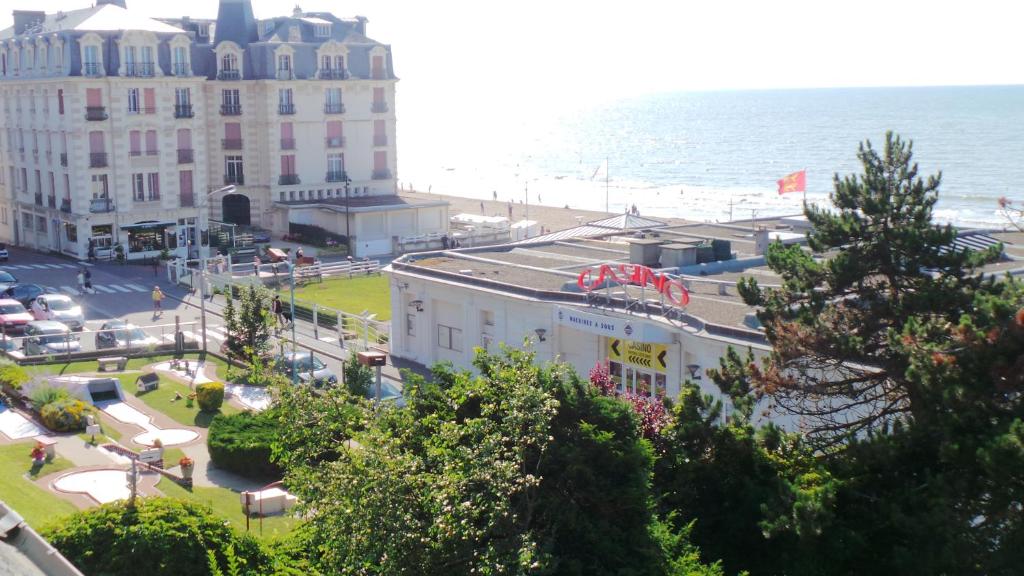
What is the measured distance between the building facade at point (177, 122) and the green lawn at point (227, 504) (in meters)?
33.1

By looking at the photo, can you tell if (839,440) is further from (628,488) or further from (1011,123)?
(1011,123)

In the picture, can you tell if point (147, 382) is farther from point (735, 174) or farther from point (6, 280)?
point (735, 174)

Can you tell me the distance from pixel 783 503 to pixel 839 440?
7.26 feet

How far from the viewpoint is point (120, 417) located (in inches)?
1258

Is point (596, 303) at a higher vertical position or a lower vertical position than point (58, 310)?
higher

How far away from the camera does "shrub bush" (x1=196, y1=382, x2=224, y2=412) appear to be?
32.5 meters

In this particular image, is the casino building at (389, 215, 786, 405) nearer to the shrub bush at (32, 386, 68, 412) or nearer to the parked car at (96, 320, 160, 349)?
the parked car at (96, 320, 160, 349)

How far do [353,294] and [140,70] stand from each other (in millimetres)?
19555

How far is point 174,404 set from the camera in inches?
1323

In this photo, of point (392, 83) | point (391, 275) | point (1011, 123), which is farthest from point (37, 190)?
point (1011, 123)

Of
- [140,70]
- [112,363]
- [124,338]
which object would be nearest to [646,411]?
[112,363]

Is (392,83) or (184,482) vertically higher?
(392,83)

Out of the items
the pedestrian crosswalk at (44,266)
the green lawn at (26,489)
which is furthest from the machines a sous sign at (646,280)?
the pedestrian crosswalk at (44,266)

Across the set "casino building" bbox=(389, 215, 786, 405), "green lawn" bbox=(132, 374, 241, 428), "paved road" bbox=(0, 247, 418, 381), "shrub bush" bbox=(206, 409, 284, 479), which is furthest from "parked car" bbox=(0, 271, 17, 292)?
"shrub bush" bbox=(206, 409, 284, 479)
